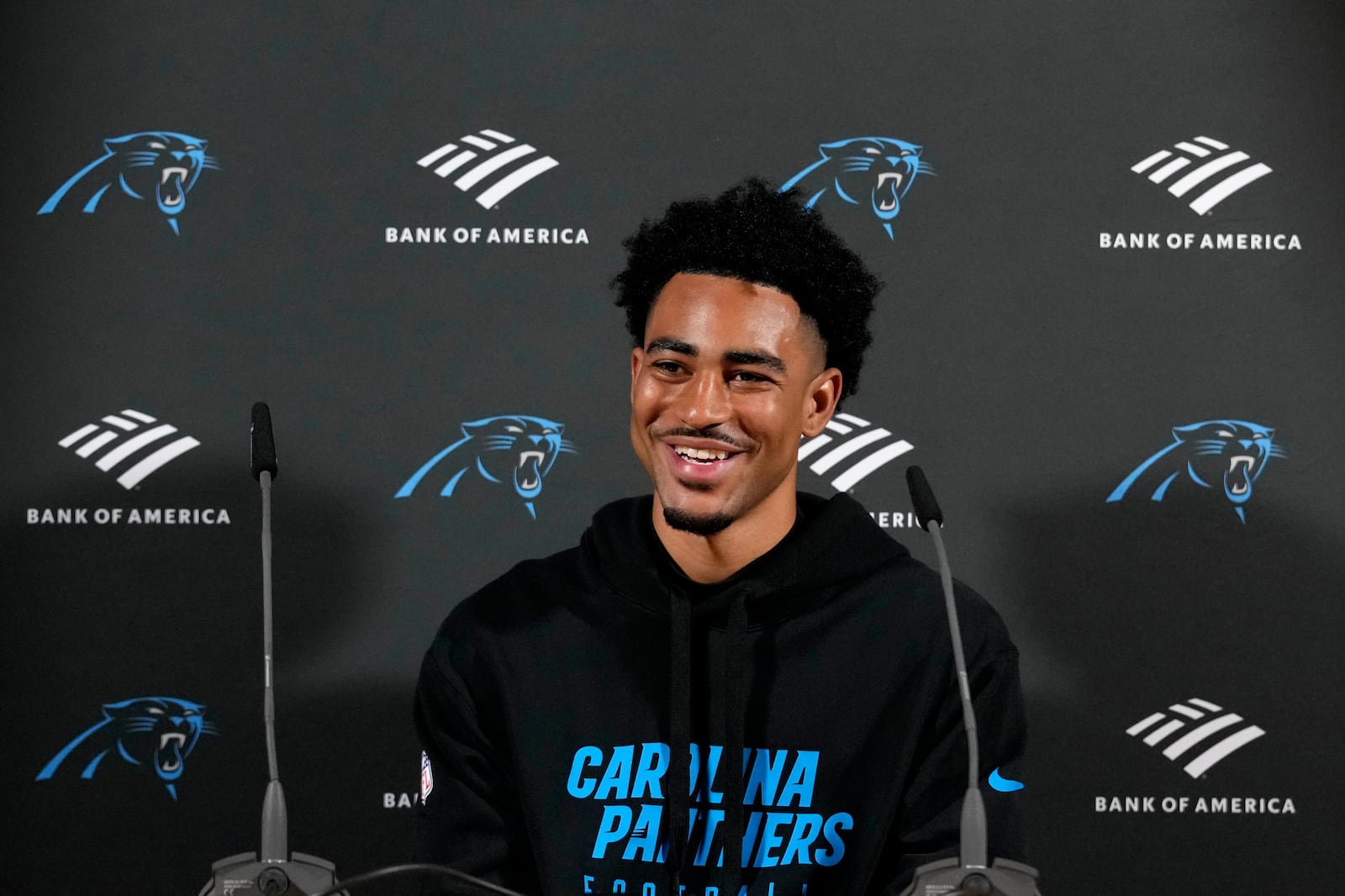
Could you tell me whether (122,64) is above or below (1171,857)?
above

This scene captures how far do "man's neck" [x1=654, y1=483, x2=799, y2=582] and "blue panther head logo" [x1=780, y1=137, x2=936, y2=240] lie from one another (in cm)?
78

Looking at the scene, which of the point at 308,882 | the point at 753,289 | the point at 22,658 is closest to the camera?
the point at 308,882

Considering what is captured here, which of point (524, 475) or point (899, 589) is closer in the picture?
point (899, 589)

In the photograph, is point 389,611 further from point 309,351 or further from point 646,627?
point 646,627

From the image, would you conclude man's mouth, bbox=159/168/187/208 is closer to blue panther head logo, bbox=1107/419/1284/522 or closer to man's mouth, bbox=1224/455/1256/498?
blue panther head logo, bbox=1107/419/1284/522

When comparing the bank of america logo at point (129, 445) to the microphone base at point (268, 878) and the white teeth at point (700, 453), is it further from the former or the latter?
the microphone base at point (268, 878)

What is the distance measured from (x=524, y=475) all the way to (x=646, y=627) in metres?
0.68

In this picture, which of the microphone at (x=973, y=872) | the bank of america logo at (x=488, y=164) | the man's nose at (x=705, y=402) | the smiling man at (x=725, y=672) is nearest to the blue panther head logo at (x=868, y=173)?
the bank of america logo at (x=488, y=164)

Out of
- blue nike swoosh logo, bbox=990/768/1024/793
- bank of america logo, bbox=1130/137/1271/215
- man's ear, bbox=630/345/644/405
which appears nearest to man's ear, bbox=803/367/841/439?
man's ear, bbox=630/345/644/405

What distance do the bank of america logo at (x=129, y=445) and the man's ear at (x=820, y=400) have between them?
3.75 ft

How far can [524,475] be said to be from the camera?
2369mm

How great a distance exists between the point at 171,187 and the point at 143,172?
6cm

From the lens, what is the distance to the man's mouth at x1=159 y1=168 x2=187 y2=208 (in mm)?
2367

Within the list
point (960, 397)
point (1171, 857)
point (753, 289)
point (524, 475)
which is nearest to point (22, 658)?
point (524, 475)
